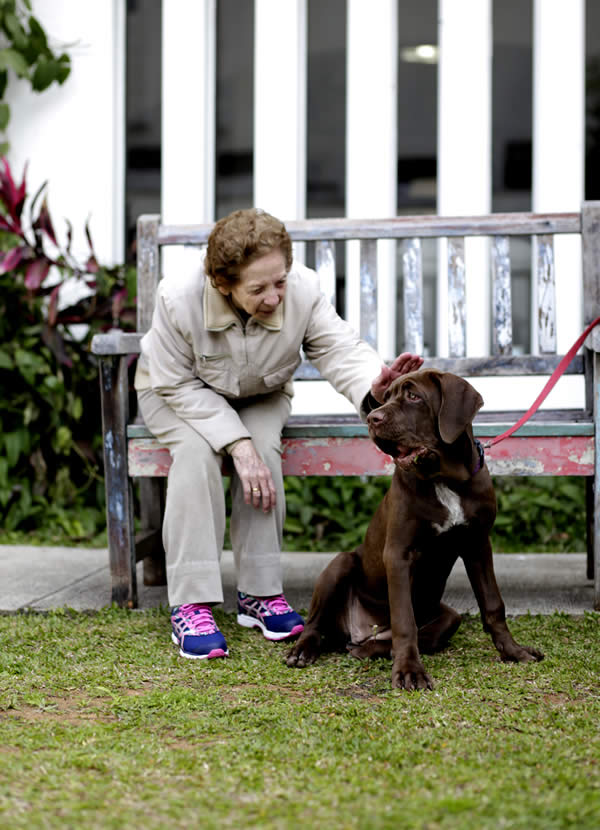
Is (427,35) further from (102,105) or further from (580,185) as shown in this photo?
(102,105)

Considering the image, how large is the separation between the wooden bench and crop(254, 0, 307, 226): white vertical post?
4.81 feet

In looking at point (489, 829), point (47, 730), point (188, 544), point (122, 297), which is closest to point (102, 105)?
point (122, 297)

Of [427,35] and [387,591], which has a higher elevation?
[427,35]

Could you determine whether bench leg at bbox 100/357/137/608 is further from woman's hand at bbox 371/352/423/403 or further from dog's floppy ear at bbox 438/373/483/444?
dog's floppy ear at bbox 438/373/483/444

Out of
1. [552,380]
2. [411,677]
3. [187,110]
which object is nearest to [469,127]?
[187,110]

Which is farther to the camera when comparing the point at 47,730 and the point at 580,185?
the point at 580,185

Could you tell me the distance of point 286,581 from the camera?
3992 millimetres

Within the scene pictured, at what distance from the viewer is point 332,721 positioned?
2.24m

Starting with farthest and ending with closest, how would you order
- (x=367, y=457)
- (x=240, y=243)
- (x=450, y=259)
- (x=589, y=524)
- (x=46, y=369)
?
1. (x=46, y=369)
2. (x=450, y=259)
3. (x=589, y=524)
4. (x=367, y=457)
5. (x=240, y=243)

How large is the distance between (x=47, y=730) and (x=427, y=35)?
14.3 ft

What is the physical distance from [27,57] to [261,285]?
124 inches

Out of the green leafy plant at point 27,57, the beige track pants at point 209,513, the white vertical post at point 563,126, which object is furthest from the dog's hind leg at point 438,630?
the green leafy plant at point 27,57

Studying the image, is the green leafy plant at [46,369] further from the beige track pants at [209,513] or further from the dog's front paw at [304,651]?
the dog's front paw at [304,651]

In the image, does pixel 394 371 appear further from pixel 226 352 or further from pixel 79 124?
pixel 79 124
